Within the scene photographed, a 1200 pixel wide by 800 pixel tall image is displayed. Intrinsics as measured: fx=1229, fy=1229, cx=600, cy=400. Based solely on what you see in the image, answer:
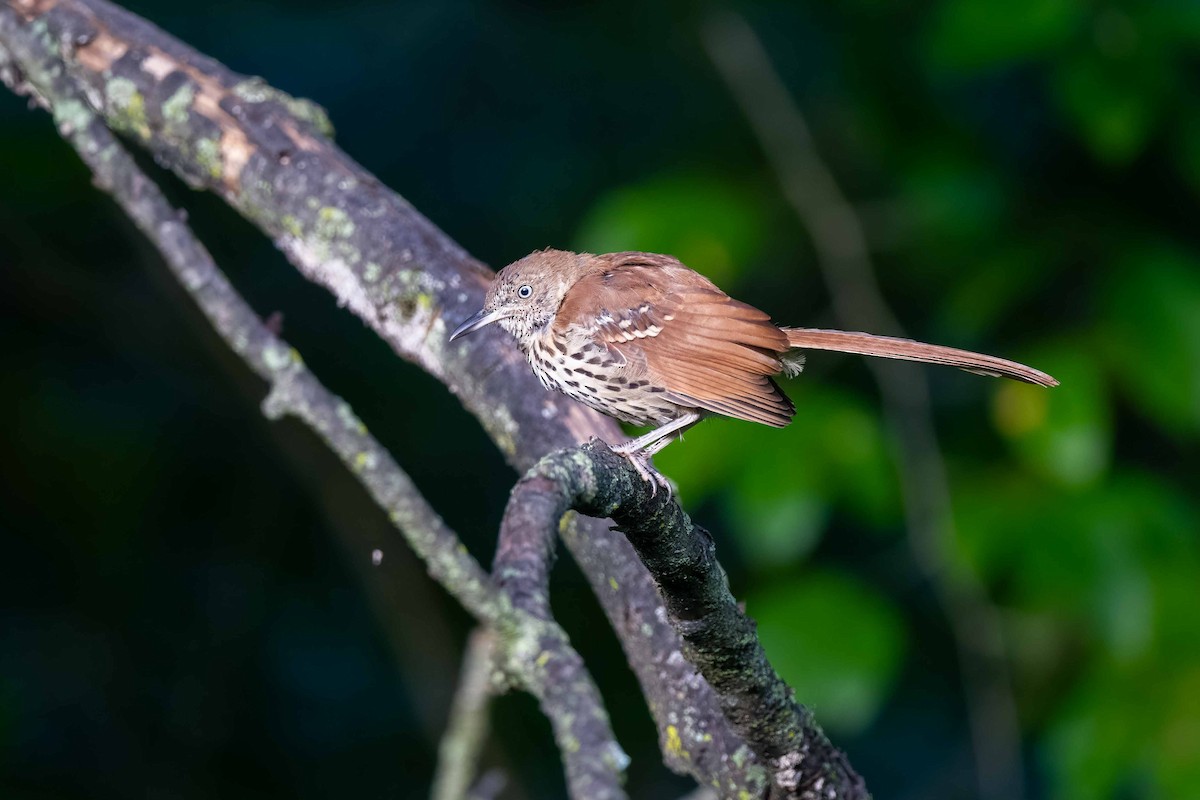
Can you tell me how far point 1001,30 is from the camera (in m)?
3.12

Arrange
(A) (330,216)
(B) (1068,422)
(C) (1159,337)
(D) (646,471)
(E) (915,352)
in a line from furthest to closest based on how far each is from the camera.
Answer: (C) (1159,337), (B) (1068,422), (A) (330,216), (E) (915,352), (D) (646,471)

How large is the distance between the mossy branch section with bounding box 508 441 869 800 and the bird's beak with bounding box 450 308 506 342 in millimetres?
972

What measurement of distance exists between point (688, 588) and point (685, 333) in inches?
35.2

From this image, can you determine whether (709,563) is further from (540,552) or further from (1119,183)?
(1119,183)

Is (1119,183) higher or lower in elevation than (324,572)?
higher

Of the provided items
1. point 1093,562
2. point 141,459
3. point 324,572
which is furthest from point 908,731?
point 141,459

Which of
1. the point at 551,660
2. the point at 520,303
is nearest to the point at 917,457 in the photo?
the point at 520,303

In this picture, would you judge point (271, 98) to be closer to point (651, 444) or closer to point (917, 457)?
point (651, 444)

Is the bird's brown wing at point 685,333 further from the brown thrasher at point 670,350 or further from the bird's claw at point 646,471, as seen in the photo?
the bird's claw at point 646,471

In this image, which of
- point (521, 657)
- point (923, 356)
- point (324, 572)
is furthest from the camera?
point (324, 572)

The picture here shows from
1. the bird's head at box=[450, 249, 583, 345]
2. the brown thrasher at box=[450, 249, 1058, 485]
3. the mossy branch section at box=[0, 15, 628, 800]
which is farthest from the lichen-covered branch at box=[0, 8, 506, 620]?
the bird's head at box=[450, 249, 583, 345]

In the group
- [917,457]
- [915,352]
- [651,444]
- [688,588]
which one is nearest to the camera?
[688,588]

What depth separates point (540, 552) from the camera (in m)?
1.23

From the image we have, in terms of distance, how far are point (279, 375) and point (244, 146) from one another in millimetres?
1614
